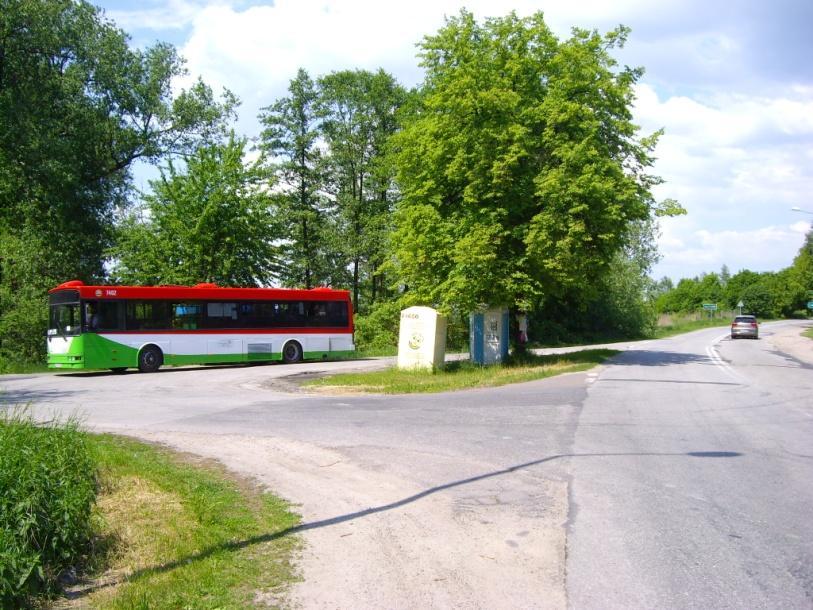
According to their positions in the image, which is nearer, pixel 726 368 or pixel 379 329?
pixel 726 368

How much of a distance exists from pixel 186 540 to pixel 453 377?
16140 mm

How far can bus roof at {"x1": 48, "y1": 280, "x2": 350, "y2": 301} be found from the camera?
974 inches

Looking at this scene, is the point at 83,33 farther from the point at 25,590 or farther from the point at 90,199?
the point at 25,590

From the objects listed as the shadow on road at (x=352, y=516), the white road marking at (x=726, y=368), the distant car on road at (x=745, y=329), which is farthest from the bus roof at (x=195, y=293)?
the distant car on road at (x=745, y=329)

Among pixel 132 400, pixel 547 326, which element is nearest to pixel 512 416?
pixel 132 400

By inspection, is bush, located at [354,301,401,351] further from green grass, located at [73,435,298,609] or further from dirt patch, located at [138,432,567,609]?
green grass, located at [73,435,298,609]

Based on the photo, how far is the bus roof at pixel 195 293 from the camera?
24750 mm

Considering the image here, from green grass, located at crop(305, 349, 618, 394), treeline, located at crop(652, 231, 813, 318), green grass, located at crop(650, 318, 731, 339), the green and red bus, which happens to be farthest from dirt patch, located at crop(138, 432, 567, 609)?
treeline, located at crop(652, 231, 813, 318)

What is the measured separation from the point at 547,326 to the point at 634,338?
12077mm

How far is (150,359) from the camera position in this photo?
1027 inches

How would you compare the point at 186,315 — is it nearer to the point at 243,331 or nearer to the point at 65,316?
the point at 243,331

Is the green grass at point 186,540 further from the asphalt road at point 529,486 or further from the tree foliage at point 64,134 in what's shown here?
the tree foliage at point 64,134

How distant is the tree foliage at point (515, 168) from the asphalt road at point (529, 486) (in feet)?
22.7

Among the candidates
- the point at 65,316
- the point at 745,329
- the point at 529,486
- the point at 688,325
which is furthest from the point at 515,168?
the point at 688,325
